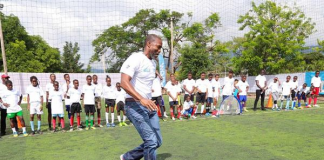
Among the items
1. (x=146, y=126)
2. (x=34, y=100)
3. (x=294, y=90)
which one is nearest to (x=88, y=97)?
(x=34, y=100)

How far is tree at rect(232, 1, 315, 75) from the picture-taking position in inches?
994

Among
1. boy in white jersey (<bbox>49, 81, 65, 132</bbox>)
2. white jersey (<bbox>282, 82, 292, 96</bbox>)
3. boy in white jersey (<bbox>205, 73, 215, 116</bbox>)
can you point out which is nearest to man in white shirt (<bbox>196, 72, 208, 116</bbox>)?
boy in white jersey (<bbox>205, 73, 215, 116</bbox>)

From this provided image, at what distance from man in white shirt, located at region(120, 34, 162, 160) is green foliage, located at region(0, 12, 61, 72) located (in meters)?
32.6

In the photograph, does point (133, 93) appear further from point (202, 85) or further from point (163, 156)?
point (202, 85)

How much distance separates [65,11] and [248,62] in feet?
66.8

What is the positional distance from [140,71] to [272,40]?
24.9 m

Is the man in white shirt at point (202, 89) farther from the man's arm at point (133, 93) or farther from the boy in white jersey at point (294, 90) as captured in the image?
the man's arm at point (133, 93)

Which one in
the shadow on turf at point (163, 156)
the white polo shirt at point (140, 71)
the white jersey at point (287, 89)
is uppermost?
the white polo shirt at point (140, 71)

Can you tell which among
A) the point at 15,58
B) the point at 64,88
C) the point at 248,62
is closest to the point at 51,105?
the point at 64,88

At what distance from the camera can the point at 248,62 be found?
26.4m

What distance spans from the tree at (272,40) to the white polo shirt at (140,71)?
2419 cm

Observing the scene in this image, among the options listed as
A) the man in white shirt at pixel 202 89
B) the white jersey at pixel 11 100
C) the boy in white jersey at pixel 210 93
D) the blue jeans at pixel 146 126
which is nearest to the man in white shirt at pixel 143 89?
the blue jeans at pixel 146 126

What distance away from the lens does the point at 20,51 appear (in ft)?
112

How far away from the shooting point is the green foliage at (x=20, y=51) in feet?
108
